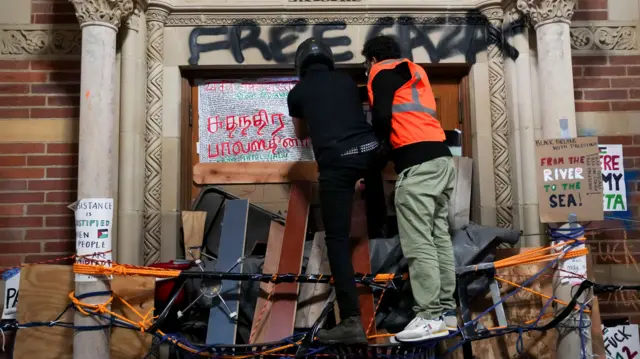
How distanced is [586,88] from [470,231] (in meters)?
2.10

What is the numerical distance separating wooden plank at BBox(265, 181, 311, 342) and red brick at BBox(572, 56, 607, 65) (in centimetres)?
287

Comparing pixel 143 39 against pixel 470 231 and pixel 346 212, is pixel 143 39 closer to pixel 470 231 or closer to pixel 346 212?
pixel 346 212

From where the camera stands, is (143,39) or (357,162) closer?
(357,162)

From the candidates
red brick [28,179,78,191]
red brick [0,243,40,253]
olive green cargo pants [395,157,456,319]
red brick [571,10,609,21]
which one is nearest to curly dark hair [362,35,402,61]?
olive green cargo pants [395,157,456,319]

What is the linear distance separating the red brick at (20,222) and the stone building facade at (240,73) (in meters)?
0.01

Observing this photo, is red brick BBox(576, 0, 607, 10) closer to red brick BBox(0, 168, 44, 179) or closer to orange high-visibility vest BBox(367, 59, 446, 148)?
orange high-visibility vest BBox(367, 59, 446, 148)

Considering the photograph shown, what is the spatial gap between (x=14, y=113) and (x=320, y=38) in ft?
9.32

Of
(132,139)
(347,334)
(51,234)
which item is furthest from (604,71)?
(51,234)

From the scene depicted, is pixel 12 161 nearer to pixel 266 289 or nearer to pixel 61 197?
pixel 61 197

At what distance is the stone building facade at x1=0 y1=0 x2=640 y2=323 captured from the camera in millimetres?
4855

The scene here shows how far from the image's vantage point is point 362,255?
3996mm

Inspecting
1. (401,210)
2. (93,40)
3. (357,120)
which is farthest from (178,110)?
(401,210)

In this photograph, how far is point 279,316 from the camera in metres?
3.94

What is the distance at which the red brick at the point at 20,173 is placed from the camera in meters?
4.97
